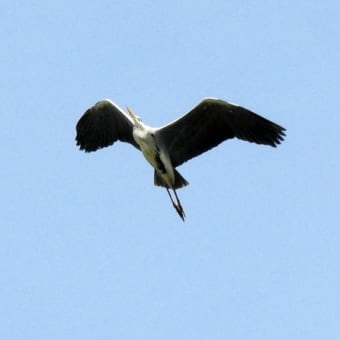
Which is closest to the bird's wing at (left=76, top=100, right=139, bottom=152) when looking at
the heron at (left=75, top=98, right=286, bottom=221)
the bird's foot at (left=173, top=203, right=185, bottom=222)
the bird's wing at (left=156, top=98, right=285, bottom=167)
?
the heron at (left=75, top=98, right=286, bottom=221)

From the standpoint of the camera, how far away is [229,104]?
2323cm

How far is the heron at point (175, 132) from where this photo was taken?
23328 mm

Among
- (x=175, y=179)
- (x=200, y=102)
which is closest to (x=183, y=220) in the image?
(x=175, y=179)

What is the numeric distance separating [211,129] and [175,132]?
0.61 m

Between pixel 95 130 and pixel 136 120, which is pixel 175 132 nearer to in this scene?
pixel 136 120

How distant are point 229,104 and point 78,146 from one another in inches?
124

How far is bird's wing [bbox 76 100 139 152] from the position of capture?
24.5m

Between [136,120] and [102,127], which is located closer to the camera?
[136,120]

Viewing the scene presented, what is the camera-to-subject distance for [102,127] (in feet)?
81.2

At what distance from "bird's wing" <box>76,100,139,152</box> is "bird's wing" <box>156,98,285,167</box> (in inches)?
31.6

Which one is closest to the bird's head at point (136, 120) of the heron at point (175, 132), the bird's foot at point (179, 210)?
the heron at point (175, 132)

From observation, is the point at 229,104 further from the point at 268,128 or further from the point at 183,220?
the point at 183,220

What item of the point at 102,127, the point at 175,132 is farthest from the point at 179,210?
the point at 102,127

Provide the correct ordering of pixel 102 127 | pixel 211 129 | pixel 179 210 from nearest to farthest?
1. pixel 211 129
2. pixel 179 210
3. pixel 102 127
